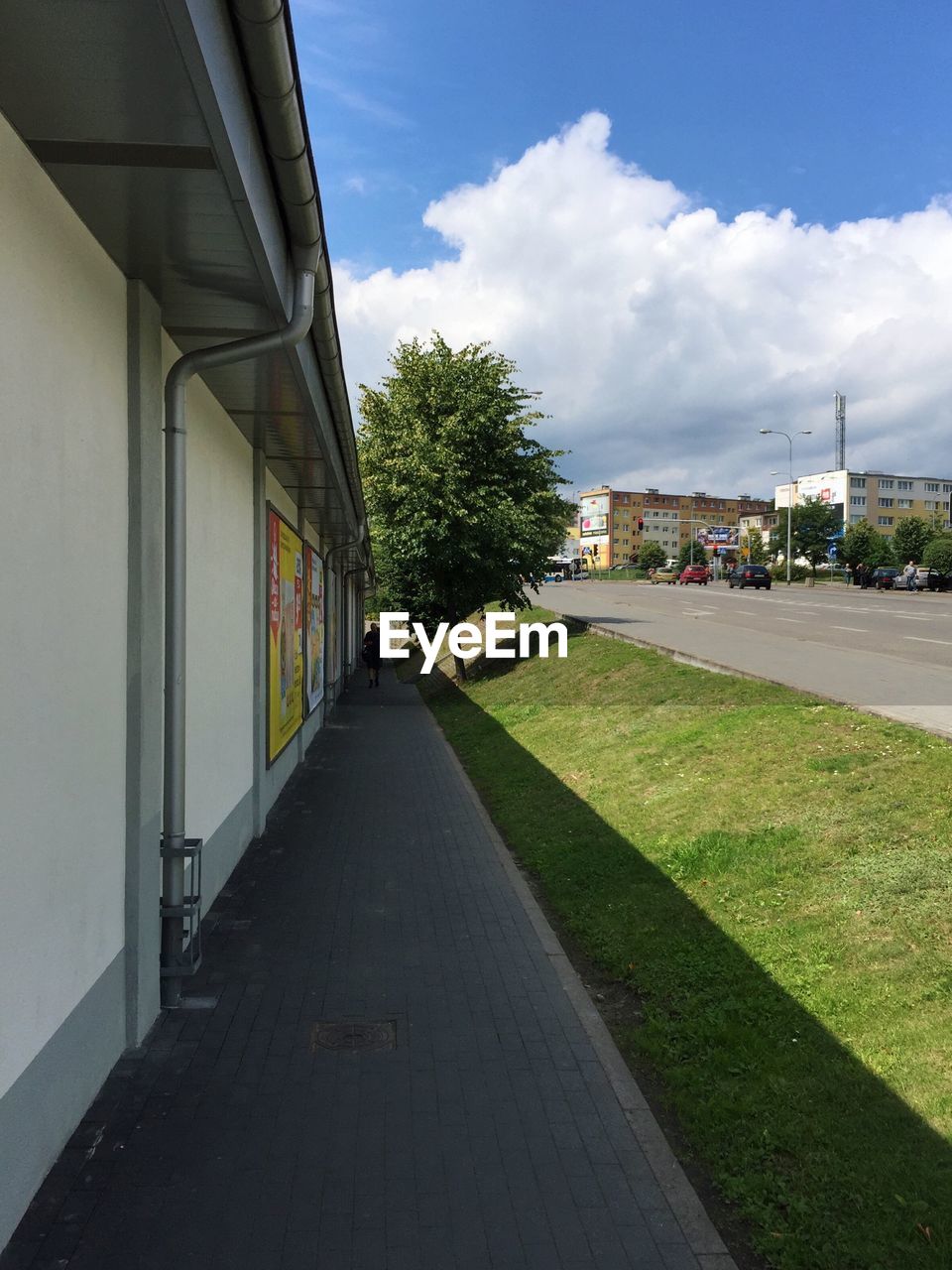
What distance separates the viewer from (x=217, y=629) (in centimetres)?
720

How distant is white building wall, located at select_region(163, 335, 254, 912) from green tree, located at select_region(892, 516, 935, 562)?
67.2 m

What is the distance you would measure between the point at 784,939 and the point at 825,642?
14696mm

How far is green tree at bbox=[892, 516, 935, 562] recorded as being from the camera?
6769 cm

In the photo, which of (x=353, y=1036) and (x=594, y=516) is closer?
(x=353, y=1036)

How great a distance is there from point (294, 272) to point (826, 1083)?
446cm

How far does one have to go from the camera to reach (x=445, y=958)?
5793 millimetres

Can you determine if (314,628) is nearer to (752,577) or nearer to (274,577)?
(274,577)

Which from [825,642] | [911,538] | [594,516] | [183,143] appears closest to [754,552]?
[911,538]

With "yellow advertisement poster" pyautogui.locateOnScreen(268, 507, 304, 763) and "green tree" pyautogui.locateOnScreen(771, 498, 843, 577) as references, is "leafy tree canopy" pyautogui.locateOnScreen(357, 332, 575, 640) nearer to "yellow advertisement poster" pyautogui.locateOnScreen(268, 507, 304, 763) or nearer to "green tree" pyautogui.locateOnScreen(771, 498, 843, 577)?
"yellow advertisement poster" pyautogui.locateOnScreen(268, 507, 304, 763)

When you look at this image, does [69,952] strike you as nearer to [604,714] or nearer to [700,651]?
[604,714]

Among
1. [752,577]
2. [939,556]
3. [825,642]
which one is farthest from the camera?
[939,556]

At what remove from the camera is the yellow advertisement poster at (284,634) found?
381 inches

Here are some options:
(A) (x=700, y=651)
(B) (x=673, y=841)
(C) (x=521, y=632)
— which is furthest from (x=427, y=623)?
(B) (x=673, y=841)

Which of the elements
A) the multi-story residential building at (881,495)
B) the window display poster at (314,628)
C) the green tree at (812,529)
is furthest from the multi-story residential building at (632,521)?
the window display poster at (314,628)
